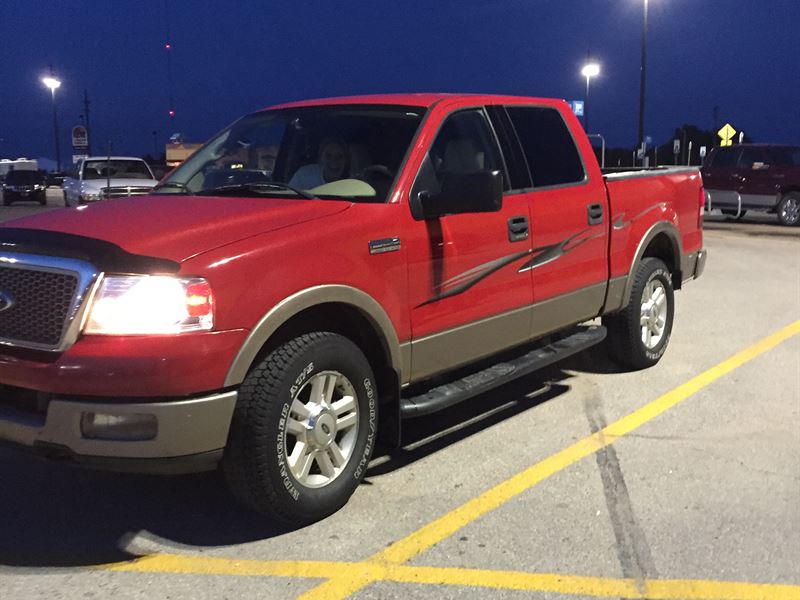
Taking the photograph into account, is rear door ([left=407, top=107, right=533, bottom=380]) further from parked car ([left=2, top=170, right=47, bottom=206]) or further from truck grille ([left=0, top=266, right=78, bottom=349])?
parked car ([left=2, top=170, right=47, bottom=206])

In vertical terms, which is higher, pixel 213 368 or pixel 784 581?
pixel 213 368

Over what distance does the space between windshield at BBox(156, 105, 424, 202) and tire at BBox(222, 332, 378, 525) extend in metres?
0.92

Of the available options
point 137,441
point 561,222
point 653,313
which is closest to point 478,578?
point 137,441

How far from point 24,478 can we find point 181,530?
116cm

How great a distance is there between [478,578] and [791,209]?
20.3 meters

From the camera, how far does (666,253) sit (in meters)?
7.11

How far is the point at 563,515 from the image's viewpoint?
405cm

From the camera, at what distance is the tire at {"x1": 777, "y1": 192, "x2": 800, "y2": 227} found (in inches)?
838

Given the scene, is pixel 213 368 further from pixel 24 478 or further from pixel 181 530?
pixel 24 478

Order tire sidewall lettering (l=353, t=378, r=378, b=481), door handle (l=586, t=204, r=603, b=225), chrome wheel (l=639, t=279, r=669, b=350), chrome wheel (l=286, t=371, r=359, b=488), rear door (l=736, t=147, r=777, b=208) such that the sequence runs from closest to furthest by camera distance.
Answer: chrome wheel (l=286, t=371, r=359, b=488)
tire sidewall lettering (l=353, t=378, r=378, b=481)
door handle (l=586, t=204, r=603, b=225)
chrome wheel (l=639, t=279, r=669, b=350)
rear door (l=736, t=147, r=777, b=208)

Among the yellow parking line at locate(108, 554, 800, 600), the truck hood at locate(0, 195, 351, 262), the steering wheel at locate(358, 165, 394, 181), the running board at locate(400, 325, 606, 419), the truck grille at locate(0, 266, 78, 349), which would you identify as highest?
the steering wheel at locate(358, 165, 394, 181)

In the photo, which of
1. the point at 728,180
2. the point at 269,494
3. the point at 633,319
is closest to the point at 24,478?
the point at 269,494

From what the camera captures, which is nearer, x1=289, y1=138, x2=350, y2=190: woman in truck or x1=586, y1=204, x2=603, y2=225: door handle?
x1=289, y1=138, x2=350, y2=190: woman in truck

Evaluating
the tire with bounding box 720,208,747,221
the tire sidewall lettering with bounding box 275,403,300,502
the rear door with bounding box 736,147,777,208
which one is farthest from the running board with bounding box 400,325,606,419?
the tire with bounding box 720,208,747,221
